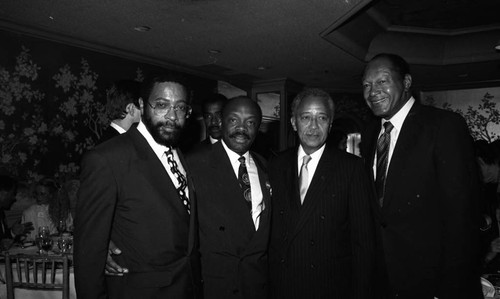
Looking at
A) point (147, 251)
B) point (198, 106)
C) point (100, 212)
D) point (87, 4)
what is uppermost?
point (87, 4)

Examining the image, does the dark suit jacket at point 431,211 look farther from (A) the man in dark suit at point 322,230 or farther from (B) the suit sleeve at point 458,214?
(A) the man in dark suit at point 322,230

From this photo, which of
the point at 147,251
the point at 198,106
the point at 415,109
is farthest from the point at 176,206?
the point at 198,106

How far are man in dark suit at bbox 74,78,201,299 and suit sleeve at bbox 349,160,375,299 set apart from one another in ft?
2.69

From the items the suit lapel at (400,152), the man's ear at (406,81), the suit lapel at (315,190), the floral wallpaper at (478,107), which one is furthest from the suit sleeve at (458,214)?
the floral wallpaper at (478,107)

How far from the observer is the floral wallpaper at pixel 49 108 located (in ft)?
16.6

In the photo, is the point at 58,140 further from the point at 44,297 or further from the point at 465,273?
the point at 465,273

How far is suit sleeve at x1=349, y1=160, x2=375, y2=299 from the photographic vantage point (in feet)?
6.57

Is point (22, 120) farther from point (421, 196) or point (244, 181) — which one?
point (421, 196)

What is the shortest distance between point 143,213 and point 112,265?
0.26 meters

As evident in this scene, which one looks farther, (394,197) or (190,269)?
(394,197)

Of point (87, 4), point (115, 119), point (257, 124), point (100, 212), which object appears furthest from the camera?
point (87, 4)

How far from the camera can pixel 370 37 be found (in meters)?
6.85

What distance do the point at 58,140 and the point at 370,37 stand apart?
17.5 ft

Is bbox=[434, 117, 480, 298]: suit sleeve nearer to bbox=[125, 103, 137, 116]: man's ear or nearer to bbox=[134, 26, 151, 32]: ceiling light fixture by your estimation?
bbox=[125, 103, 137, 116]: man's ear
